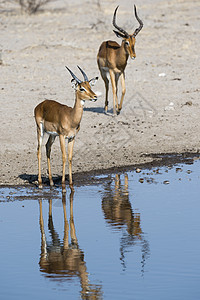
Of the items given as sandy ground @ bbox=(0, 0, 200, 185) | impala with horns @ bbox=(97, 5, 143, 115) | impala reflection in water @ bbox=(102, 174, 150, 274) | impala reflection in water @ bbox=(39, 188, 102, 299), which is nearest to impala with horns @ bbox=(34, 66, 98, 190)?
impala reflection in water @ bbox=(102, 174, 150, 274)

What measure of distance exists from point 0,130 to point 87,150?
1732 mm

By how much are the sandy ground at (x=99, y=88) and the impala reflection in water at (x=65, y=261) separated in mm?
2881

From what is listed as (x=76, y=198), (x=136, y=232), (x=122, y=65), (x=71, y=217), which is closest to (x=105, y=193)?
(x=76, y=198)

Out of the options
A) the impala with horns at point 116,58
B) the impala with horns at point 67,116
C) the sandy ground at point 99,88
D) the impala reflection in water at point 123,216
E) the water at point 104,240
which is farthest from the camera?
the impala with horns at point 116,58

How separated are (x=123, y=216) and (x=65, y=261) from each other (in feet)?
5.57

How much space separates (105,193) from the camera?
31.0 feet

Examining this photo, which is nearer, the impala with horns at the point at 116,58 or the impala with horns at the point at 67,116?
the impala with horns at the point at 67,116

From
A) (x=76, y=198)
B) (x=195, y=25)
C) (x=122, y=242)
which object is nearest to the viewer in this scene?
(x=122, y=242)

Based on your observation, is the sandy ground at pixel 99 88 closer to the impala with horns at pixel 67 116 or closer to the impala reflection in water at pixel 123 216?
the impala with horns at pixel 67 116

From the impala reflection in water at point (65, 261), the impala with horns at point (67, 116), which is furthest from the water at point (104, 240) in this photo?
the impala with horns at point (67, 116)

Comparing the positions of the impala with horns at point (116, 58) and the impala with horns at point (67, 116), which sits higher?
the impala with horns at point (116, 58)

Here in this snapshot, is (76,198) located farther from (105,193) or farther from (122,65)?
(122,65)

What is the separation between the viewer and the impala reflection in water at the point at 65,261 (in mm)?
6070

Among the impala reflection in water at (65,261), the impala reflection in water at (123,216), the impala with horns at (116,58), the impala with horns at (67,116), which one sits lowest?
the impala reflection in water at (65,261)
